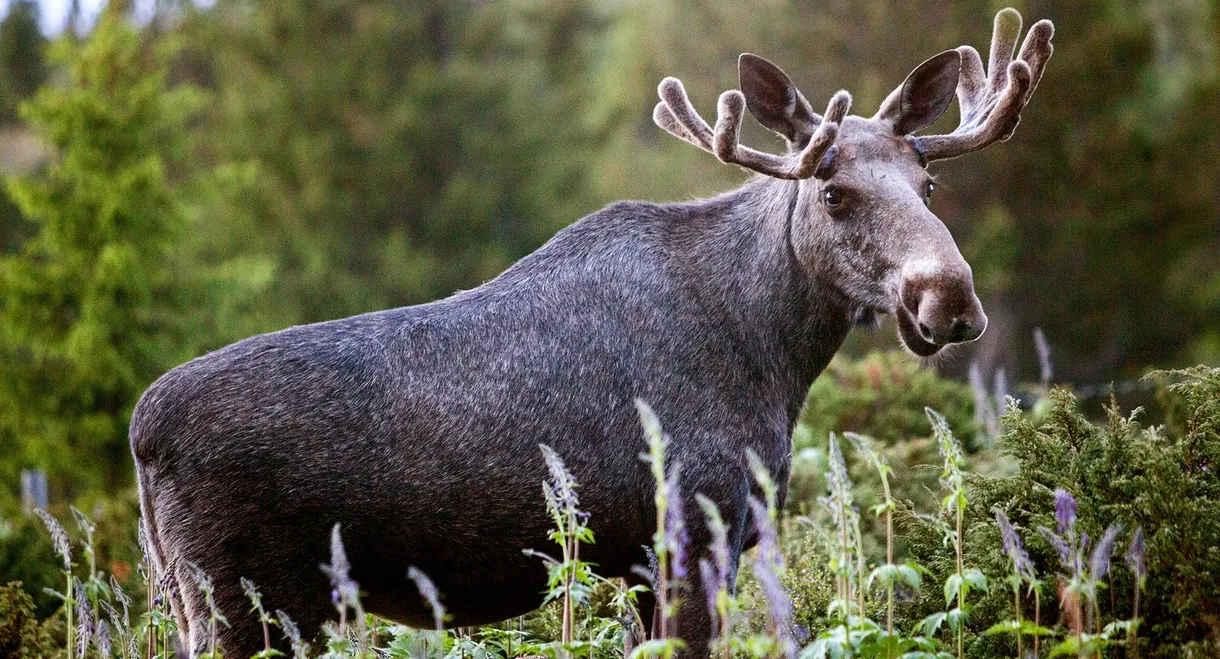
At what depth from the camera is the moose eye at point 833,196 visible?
484 centimetres

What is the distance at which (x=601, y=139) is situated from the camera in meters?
28.8

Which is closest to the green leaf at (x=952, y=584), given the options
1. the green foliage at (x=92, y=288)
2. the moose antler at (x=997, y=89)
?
the moose antler at (x=997, y=89)

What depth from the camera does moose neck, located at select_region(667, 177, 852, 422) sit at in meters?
4.98

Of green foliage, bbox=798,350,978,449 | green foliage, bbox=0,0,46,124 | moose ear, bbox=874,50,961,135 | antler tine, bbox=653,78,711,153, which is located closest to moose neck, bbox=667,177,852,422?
antler tine, bbox=653,78,711,153

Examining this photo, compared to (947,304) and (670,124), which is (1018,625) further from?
(670,124)

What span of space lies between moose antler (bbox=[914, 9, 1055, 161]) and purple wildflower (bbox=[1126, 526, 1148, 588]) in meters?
1.77

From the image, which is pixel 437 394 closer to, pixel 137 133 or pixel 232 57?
pixel 137 133

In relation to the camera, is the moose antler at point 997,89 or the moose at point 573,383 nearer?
the moose at point 573,383

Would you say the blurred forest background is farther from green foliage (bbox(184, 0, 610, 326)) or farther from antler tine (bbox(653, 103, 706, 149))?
antler tine (bbox(653, 103, 706, 149))

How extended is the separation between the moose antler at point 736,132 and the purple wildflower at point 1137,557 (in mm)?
1714

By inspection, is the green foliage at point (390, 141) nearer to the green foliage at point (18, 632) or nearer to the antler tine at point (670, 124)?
the green foliage at point (18, 632)

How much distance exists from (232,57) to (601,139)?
27.4 ft

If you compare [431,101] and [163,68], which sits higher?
[431,101]

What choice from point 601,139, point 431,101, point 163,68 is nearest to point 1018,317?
point 601,139
